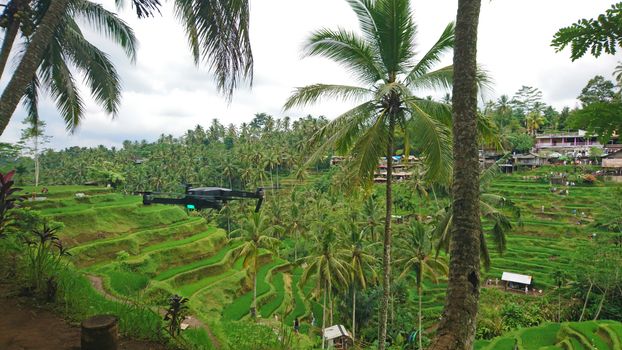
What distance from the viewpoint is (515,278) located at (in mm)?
27578

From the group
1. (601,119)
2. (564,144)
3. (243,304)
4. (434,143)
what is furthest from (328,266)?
(564,144)

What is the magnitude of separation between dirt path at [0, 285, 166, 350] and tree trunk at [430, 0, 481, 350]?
289 centimetres

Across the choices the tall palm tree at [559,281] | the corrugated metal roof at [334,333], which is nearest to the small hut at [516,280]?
the tall palm tree at [559,281]

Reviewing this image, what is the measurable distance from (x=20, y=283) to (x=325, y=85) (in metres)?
5.84

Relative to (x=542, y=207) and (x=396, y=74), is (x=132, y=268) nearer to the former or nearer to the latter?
(x=396, y=74)

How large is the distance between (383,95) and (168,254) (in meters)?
22.0

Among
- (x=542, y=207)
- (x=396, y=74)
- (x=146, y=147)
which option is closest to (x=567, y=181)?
(x=542, y=207)

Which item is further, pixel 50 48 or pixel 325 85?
pixel 325 85

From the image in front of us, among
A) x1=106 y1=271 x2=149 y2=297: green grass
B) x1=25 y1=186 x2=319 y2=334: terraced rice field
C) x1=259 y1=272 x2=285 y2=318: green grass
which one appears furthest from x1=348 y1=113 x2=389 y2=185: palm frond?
x1=259 y1=272 x2=285 y2=318: green grass

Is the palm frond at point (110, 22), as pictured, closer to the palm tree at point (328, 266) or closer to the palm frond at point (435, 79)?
the palm frond at point (435, 79)

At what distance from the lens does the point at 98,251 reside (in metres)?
21.1

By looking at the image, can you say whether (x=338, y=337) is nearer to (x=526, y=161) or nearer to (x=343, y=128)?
(x=343, y=128)

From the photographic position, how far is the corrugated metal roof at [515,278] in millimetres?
27141

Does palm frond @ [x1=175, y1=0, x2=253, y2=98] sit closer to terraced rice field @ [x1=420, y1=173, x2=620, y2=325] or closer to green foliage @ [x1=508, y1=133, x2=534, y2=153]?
terraced rice field @ [x1=420, y1=173, x2=620, y2=325]
